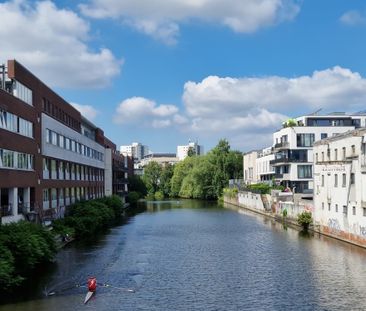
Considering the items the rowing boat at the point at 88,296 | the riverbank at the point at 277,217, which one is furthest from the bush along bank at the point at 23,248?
the riverbank at the point at 277,217

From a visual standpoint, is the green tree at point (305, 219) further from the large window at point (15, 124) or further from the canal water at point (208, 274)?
the large window at point (15, 124)

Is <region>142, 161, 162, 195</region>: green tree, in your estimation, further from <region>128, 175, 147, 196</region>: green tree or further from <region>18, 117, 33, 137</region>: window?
<region>18, 117, 33, 137</region>: window

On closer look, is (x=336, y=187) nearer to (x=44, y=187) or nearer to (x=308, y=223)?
(x=308, y=223)

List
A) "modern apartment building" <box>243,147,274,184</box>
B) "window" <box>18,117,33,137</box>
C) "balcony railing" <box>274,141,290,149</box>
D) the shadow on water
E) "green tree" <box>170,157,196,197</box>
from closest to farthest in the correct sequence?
the shadow on water, "window" <box>18,117,33,137</box>, "balcony railing" <box>274,141,290,149</box>, "modern apartment building" <box>243,147,274,184</box>, "green tree" <box>170,157,196,197</box>

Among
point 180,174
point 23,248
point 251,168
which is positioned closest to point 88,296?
point 23,248

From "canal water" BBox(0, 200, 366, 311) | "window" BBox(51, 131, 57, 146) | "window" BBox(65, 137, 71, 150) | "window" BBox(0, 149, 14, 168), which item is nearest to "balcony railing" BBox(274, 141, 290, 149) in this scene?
"canal water" BBox(0, 200, 366, 311)

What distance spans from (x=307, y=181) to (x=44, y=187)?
2176 inches

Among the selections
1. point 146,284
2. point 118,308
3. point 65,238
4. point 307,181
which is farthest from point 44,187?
point 307,181

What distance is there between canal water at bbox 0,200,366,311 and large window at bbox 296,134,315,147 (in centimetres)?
3946

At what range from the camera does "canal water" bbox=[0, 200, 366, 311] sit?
27781 mm

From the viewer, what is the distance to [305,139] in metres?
94.7

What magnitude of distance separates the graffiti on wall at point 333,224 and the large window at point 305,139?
4229 centimetres

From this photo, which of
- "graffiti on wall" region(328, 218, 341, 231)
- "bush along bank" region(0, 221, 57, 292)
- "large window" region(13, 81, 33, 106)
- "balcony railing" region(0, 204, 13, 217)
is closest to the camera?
"bush along bank" region(0, 221, 57, 292)

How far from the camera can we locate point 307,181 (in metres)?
94.8
